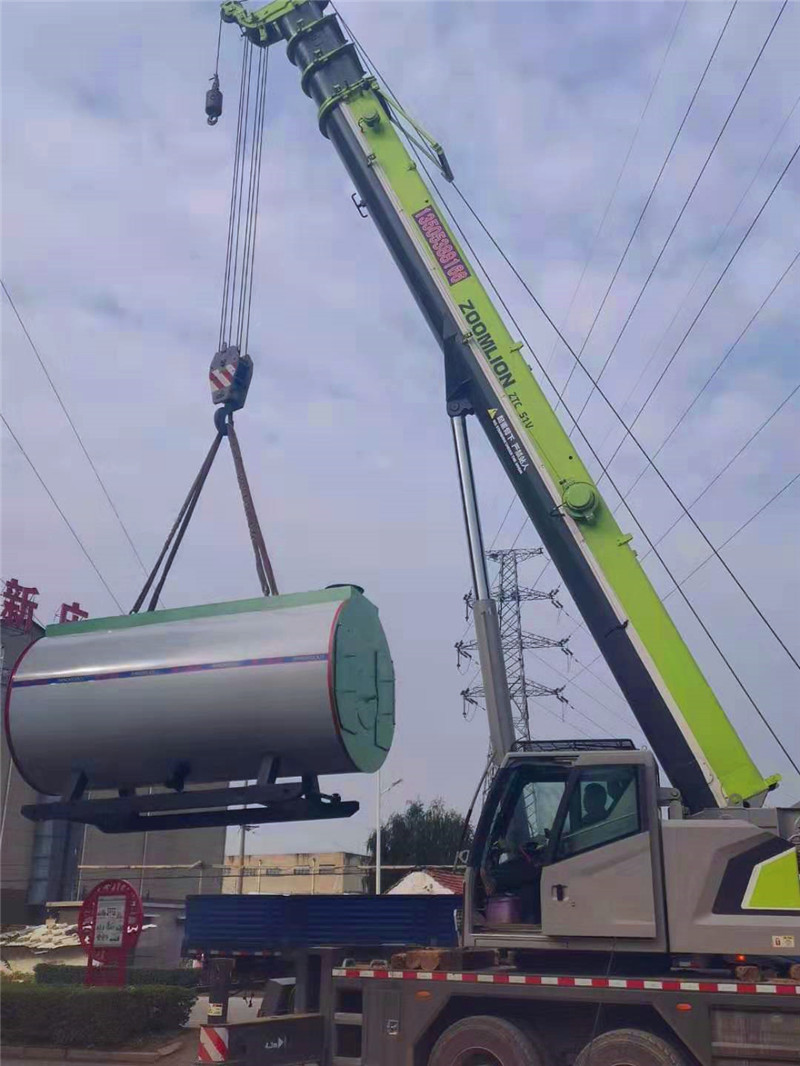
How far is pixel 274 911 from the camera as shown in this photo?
12258 mm

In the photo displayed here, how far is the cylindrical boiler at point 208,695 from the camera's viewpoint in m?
9.06

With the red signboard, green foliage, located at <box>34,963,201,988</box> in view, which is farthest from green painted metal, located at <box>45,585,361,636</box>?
green foliage, located at <box>34,963,201,988</box>

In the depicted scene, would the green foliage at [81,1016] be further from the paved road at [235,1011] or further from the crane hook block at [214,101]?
the crane hook block at [214,101]

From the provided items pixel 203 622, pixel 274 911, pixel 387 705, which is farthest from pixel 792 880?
pixel 274 911

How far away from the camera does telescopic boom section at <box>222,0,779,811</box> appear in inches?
376

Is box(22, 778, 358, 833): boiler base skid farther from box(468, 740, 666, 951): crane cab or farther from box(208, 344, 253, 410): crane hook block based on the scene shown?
box(208, 344, 253, 410): crane hook block

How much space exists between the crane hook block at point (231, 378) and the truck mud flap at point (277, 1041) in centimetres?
696

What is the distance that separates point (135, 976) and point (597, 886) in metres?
16.0

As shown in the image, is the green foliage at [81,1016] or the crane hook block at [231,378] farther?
the green foliage at [81,1016]

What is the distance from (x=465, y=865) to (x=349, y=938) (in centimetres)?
322

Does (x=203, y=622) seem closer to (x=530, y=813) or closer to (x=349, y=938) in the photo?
(x=530, y=813)

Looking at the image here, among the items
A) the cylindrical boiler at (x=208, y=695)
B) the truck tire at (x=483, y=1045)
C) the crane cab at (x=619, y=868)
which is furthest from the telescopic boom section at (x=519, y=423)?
the truck tire at (x=483, y=1045)

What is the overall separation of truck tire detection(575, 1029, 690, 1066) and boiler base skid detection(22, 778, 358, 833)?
10.0 ft

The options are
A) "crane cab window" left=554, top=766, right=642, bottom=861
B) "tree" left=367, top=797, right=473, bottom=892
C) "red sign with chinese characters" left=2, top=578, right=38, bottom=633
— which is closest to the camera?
"crane cab window" left=554, top=766, right=642, bottom=861
